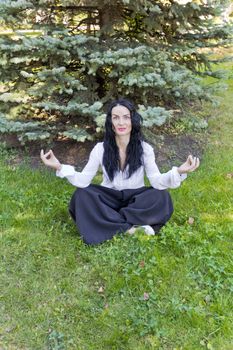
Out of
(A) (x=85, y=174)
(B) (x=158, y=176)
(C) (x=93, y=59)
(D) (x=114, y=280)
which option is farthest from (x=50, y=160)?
(C) (x=93, y=59)

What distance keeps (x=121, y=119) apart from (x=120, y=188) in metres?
0.64

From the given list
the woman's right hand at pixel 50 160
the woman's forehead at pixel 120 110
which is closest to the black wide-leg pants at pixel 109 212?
the woman's right hand at pixel 50 160

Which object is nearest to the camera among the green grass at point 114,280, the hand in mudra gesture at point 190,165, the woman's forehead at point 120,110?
the green grass at point 114,280

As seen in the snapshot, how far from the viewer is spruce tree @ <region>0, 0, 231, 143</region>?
443cm

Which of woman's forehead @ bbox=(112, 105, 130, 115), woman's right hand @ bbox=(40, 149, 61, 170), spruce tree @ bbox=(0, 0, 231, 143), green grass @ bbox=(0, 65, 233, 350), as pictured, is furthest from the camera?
spruce tree @ bbox=(0, 0, 231, 143)

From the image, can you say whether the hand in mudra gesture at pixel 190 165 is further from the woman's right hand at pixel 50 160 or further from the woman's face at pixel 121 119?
the woman's right hand at pixel 50 160

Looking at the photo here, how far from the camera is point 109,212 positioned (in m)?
3.45

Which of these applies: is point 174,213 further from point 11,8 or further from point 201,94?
point 11,8

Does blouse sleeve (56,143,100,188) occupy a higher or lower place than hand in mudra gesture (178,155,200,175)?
lower

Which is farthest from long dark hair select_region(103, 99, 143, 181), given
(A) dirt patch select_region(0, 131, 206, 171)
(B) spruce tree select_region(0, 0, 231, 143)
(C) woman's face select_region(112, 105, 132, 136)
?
(A) dirt patch select_region(0, 131, 206, 171)

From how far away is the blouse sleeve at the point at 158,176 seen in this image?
3.22 m

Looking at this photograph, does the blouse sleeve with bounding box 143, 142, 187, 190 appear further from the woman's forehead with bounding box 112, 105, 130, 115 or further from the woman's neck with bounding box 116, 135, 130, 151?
the woman's forehead with bounding box 112, 105, 130, 115

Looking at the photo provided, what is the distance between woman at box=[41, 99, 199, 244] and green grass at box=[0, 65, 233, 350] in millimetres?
136

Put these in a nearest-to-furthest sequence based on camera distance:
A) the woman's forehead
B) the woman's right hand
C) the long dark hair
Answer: the woman's right hand, the woman's forehead, the long dark hair
